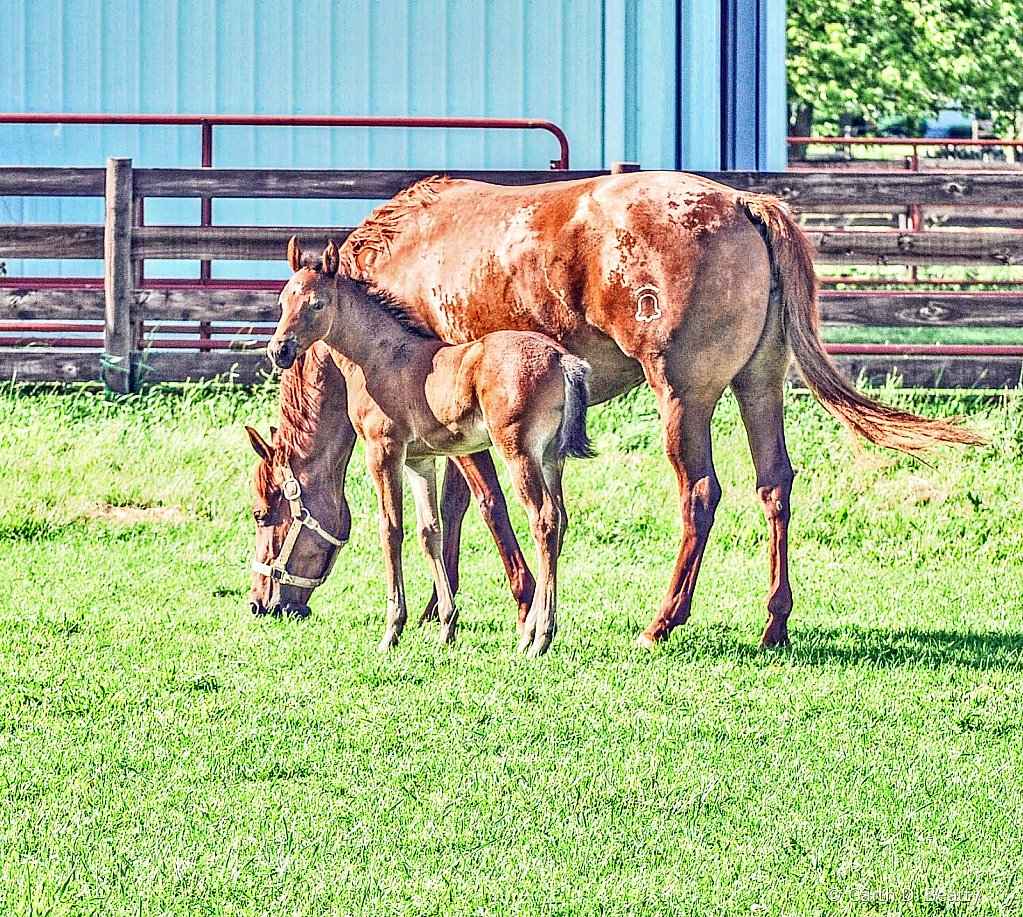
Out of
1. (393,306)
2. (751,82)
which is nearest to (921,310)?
(751,82)

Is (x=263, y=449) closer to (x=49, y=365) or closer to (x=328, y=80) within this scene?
(x=49, y=365)

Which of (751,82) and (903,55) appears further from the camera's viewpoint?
(903,55)

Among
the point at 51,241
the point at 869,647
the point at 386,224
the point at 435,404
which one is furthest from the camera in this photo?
the point at 51,241

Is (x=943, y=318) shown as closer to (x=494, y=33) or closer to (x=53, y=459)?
(x=494, y=33)

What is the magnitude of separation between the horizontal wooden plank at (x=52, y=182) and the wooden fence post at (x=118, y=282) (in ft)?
0.66

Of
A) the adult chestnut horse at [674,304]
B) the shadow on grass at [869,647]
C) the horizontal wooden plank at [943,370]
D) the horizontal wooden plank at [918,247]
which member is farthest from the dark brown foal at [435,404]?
the horizontal wooden plank at [918,247]

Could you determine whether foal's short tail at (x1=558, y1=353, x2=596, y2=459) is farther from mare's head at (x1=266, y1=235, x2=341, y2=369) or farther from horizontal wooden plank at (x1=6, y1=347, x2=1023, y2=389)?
horizontal wooden plank at (x1=6, y1=347, x2=1023, y2=389)

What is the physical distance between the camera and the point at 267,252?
37.8 feet

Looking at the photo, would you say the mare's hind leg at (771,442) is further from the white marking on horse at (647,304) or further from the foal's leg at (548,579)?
the foal's leg at (548,579)

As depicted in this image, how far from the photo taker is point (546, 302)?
6797mm

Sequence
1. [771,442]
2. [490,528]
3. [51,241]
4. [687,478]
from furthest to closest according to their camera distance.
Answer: [51,241] → [490,528] → [771,442] → [687,478]

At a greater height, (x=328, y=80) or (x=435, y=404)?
(x=328, y=80)

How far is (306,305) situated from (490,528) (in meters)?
1.34

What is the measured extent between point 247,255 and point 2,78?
10.5 feet
